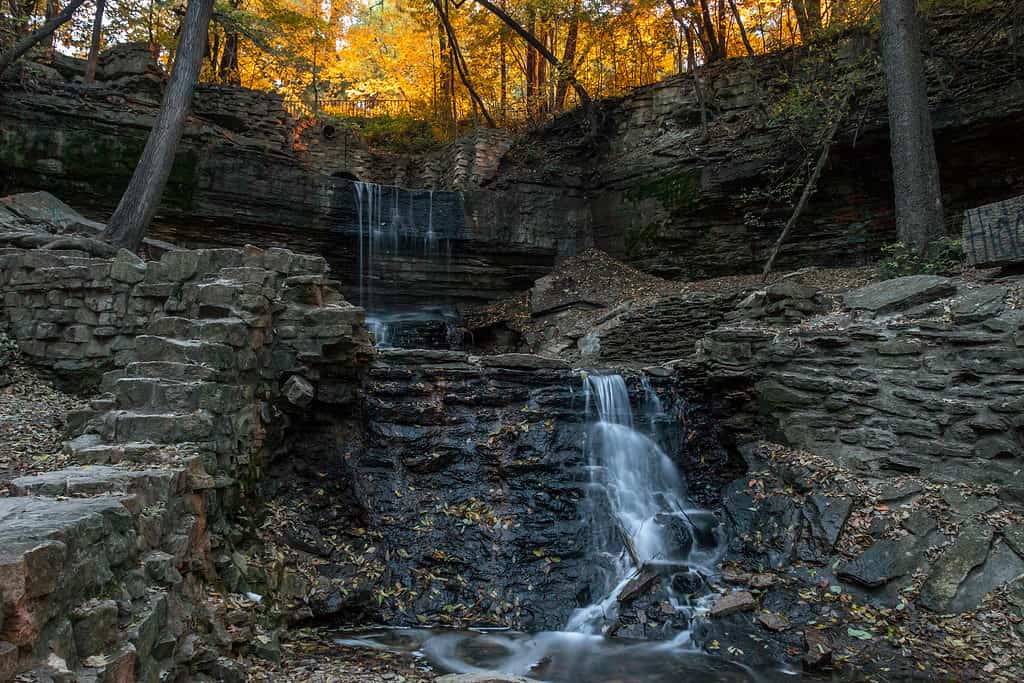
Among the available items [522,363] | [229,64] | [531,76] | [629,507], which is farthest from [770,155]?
[229,64]

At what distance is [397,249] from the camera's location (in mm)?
15070

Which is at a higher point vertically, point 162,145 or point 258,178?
point 258,178

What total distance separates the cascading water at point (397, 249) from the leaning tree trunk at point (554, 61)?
457 centimetres

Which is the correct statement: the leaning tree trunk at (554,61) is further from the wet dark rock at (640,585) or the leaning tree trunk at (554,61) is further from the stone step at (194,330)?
the wet dark rock at (640,585)

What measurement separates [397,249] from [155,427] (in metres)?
10.5

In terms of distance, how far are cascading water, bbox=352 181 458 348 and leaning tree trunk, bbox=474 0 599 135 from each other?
4.57 m

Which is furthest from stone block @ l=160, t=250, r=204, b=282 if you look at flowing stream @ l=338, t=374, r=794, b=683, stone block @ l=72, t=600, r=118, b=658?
stone block @ l=72, t=600, r=118, b=658

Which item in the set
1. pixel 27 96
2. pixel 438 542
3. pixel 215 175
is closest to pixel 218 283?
pixel 438 542

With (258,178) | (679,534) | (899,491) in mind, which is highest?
(258,178)

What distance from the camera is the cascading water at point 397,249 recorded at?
14.7 m

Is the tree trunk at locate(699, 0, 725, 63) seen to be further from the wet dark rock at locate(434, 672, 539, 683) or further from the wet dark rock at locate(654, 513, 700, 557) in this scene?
the wet dark rock at locate(434, 672, 539, 683)

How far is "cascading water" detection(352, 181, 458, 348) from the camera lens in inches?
580

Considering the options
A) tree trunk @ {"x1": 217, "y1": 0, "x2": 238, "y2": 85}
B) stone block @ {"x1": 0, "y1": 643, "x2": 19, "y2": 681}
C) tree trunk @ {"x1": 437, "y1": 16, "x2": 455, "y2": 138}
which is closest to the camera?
stone block @ {"x1": 0, "y1": 643, "x2": 19, "y2": 681}

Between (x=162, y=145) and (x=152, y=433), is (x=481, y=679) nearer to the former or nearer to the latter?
(x=152, y=433)
